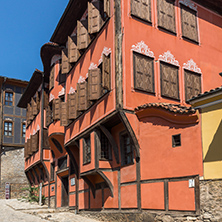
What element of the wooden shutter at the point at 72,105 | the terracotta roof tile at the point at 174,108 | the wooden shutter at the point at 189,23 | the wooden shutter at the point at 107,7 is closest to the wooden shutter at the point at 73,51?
the wooden shutter at the point at 72,105

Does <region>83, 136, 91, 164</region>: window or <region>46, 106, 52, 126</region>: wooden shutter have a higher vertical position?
<region>46, 106, 52, 126</region>: wooden shutter

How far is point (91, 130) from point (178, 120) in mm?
4793

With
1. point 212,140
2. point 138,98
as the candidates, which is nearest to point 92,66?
point 138,98

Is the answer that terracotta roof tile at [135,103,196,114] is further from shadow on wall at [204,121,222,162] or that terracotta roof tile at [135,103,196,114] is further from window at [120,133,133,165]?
window at [120,133,133,165]

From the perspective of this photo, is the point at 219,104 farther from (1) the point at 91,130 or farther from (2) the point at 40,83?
(2) the point at 40,83

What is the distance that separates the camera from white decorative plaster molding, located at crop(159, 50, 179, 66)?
13834mm

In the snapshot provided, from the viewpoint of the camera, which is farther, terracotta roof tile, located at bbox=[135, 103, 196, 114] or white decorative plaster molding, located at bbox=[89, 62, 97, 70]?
white decorative plaster molding, located at bbox=[89, 62, 97, 70]

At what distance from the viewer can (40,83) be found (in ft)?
88.2

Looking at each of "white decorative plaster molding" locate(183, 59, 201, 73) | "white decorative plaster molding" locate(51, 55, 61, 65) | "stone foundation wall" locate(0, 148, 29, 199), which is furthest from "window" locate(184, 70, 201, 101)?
"stone foundation wall" locate(0, 148, 29, 199)

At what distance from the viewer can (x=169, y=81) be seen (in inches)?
544

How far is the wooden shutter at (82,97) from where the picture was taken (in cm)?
1534

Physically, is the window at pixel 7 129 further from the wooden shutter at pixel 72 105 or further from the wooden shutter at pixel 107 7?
the wooden shutter at pixel 107 7

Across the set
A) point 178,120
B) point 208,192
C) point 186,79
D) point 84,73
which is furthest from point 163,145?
point 84,73

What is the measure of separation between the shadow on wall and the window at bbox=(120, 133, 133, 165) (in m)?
3.86
